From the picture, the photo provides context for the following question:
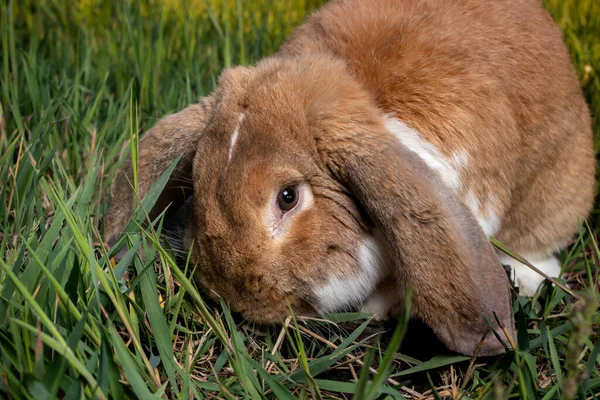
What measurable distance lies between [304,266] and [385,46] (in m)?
0.91

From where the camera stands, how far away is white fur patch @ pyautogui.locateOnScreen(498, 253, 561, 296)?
3.38 m

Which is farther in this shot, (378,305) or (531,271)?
(531,271)

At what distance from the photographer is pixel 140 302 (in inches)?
95.8

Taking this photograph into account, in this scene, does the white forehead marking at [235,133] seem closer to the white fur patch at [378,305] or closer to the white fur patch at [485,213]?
the white fur patch at [378,305]

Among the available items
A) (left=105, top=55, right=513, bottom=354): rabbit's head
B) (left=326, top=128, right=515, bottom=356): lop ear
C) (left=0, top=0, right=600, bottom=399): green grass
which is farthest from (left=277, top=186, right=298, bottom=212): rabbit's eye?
(left=0, top=0, right=600, bottom=399): green grass

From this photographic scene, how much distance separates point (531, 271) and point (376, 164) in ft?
4.53

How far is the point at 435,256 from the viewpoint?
93.0 inches

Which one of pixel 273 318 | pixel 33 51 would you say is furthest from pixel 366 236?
pixel 33 51

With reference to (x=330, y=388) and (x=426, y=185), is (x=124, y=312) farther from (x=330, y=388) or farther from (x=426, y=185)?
(x=426, y=185)

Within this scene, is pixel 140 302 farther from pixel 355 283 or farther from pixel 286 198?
pixel 355 283

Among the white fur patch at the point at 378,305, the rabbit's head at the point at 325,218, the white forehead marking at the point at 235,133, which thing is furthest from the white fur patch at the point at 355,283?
the white forehead marking at the point at 235,133

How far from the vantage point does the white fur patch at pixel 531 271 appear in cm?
338

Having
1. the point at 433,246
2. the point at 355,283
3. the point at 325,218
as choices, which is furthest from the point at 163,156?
the point at 433,246

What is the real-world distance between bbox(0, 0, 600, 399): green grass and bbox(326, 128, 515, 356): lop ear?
0.34 ft
